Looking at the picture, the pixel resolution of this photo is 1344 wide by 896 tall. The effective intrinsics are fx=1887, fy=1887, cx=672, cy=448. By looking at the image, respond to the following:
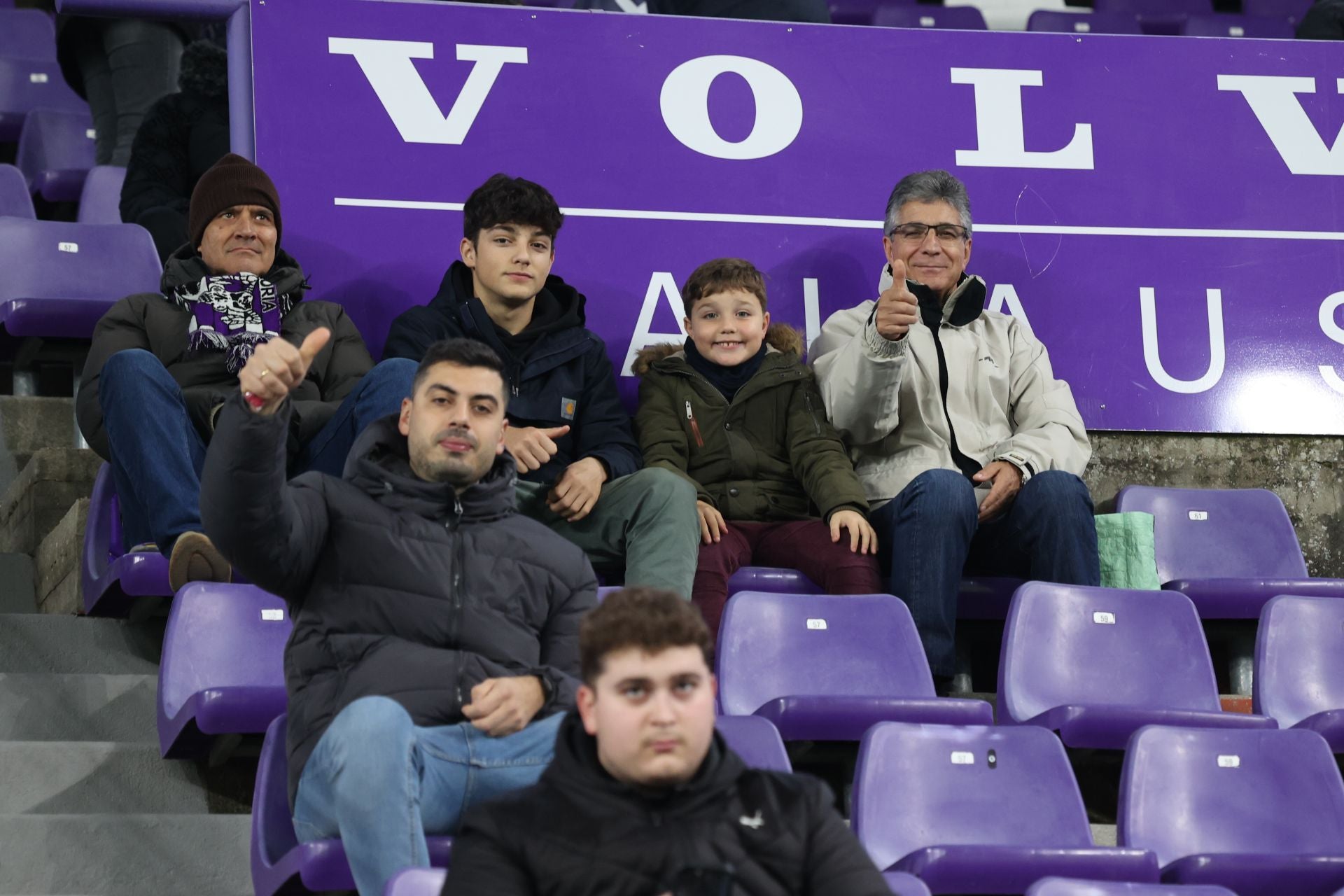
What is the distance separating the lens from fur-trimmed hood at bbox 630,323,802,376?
430 cm

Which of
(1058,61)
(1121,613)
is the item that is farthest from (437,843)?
(1058,61)

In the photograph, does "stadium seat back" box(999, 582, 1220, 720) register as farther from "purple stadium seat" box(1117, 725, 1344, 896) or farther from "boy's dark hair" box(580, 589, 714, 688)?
"boy's dark hair" box(580, 589, 714, 688)

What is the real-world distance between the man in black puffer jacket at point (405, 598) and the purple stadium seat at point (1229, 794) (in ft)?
3.16

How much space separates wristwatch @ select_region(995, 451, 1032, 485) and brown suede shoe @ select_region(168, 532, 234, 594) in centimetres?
169

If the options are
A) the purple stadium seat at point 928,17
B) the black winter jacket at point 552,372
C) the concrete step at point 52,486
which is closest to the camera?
the black winter jacket at point 552,372

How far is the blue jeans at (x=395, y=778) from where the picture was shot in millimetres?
2463

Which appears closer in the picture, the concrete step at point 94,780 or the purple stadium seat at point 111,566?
the concrete step at point 94,780

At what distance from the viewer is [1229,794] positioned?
10.3 feet

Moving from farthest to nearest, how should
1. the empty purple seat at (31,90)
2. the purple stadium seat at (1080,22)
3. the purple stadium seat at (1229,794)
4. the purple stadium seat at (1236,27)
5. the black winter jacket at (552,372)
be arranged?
the purple stadium seat at (1236,27)
the purple stadium seat at (1080,22)
the empty purple seat at (31,90)
the black winter jacket at (552,372)
the purple stadium seat at (1229,794)

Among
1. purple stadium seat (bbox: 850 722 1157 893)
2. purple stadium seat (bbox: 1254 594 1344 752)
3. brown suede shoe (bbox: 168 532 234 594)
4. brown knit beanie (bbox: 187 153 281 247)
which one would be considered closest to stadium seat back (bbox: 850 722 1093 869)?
purple stadium seat (bbox: 850 722 1157 893)

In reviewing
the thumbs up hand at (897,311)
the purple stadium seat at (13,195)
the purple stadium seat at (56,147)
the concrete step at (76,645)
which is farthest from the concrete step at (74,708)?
the purple stadium seat at (56,147)

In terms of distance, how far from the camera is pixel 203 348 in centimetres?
396

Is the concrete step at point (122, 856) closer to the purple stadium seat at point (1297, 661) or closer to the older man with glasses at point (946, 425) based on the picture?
the older man with glasses at point (946, 425)

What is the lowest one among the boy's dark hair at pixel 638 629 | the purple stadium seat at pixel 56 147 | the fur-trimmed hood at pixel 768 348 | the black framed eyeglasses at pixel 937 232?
the boy's dark hair at pixel 638 629
